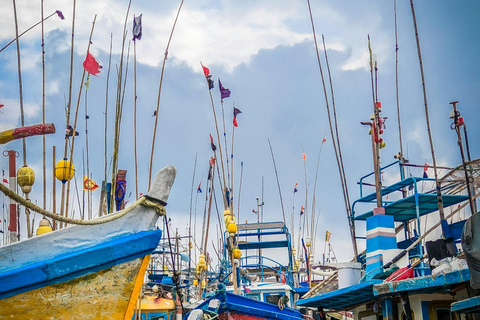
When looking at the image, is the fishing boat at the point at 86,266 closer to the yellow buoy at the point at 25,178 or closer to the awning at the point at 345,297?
the yellow buoy at the point at 25,178

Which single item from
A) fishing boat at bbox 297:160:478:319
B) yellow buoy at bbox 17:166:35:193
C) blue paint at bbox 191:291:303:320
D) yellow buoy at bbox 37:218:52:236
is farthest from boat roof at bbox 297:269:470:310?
yellow buoy at bbox 17:166:35:193

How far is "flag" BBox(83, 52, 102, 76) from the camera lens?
736 cm

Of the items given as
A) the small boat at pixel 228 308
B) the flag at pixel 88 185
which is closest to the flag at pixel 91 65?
the flag at pixel 88 185

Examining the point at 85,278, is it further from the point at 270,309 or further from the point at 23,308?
the point at 270,309

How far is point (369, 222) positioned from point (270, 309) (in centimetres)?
299

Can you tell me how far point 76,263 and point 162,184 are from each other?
3.87ft

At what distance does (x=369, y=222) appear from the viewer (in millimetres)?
8141

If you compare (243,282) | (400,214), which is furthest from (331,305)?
(243,282)

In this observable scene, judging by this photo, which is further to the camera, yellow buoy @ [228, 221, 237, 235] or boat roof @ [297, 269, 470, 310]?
yellow buoy @ [228, 221, 237, 235]

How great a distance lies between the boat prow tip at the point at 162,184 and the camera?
549 centimetres

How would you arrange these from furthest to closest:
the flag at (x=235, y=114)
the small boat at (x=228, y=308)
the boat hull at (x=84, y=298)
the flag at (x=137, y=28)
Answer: the flag at (x=235, y=114) < the small boat at (x=228, y=308) < the flag at (x=137, y=28) < the boat hull at (x=84, y=298)

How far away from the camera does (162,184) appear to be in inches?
218

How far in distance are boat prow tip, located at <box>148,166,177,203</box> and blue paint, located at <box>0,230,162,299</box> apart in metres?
0.40

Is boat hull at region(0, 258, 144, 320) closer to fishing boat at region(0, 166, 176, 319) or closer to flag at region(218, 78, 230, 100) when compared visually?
fishing boat at region(0, 166, 176, 319)
